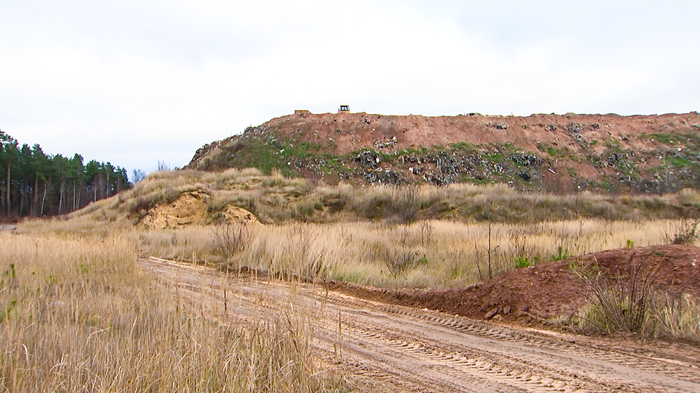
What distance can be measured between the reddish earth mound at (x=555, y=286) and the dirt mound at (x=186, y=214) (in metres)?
17.5

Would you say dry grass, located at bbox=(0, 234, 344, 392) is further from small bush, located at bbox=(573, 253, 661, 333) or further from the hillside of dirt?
the hillside of dirt

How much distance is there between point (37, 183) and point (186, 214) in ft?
176

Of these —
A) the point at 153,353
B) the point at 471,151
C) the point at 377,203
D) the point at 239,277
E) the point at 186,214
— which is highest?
the point at 471,151

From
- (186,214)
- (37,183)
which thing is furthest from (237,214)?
(37,183)

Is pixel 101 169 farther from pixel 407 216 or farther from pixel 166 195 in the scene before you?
pixel 407 216

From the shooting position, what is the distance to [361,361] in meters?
4.69

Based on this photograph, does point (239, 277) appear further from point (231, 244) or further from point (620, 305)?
point (231, 244)

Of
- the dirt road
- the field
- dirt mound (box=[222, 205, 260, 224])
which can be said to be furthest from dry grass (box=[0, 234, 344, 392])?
dirt mound (box=[222, 205, 260, 224])

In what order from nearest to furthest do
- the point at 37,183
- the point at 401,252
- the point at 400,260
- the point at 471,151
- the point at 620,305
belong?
the point at 620,305, the point at 400,260, the point at 401,252, the point at 471,151, the point at 37,183

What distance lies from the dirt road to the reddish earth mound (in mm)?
900

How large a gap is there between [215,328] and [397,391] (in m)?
1.65

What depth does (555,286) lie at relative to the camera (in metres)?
7.37

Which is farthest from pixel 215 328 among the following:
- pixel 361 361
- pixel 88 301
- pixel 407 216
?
pixel 407 216

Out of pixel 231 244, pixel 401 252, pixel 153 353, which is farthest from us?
pixel 231 244
